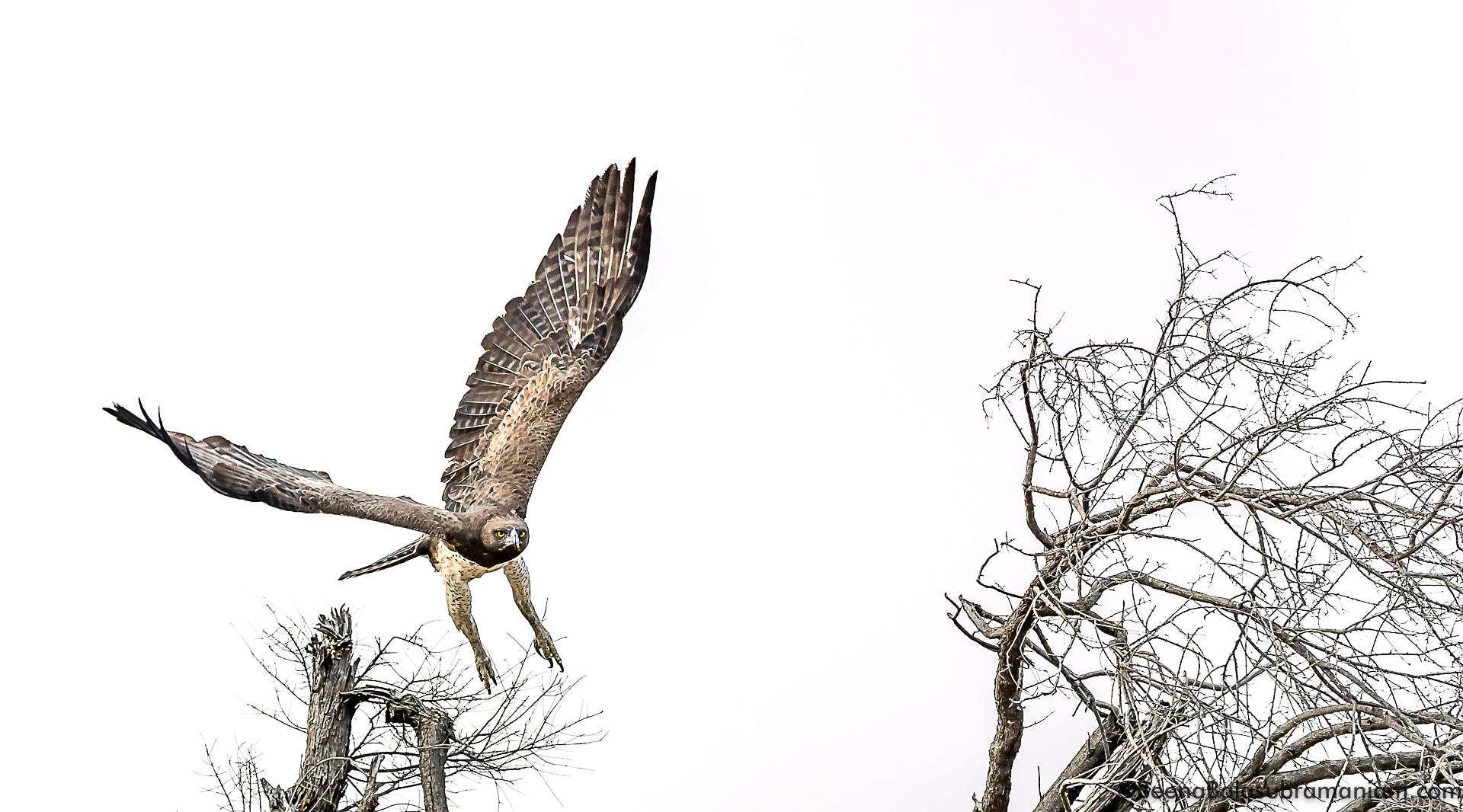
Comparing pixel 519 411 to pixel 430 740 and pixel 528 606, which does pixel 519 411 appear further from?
pixel 430 740

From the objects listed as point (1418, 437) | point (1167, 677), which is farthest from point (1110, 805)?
point (1418, 437)

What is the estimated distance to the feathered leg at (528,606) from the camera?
13.1 feet

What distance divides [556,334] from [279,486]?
1218mm

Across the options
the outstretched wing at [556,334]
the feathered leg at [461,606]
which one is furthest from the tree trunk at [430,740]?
the outstretched wing at [556,334]

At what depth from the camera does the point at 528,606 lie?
13.3ft

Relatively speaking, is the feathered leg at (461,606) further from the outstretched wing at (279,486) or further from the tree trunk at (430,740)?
the tree trunk at (430,740)

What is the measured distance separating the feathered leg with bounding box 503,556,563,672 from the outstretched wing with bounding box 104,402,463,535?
0.29 m

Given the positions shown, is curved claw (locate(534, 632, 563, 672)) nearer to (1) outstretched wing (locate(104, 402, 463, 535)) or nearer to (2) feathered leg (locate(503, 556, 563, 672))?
(2) feathered leg (locate(503, 556, 563, 672))

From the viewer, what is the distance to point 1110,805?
4.07 metres

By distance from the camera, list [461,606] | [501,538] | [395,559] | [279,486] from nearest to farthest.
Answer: [279,486], [501,538], [461,606], [395,559]

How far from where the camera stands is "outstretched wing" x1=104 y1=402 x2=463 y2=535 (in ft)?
10.8

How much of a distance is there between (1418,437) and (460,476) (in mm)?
2766

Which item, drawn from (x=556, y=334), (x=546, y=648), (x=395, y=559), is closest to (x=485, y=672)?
(x=546, y=648)

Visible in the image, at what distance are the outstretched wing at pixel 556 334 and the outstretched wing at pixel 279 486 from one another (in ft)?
1.56
